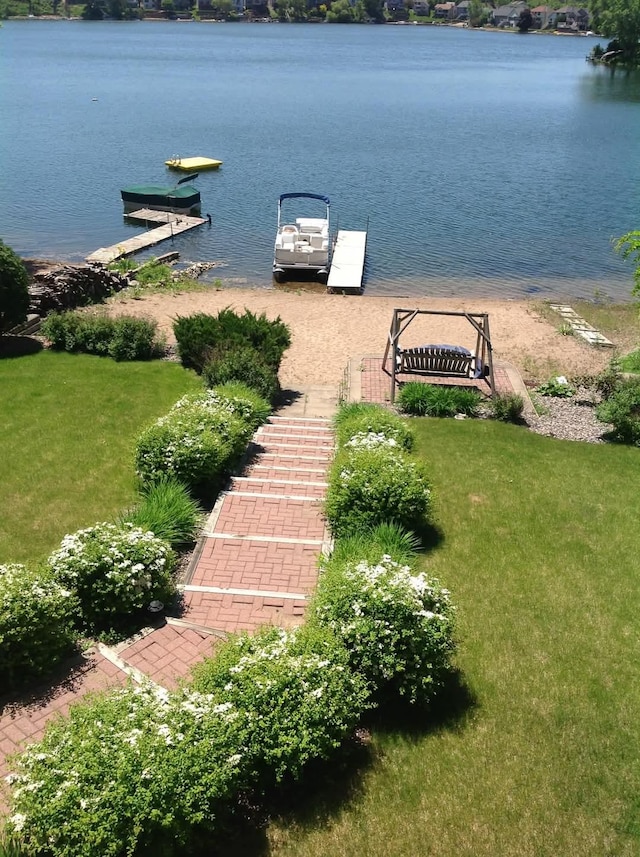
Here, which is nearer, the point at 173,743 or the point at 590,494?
the point at 173,743

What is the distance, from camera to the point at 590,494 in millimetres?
11836

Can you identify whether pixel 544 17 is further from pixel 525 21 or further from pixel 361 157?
pixel 361 157

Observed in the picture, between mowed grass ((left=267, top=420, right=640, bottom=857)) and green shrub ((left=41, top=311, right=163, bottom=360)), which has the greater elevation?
mowed grass ((left=267, top=420, right=640, bottom=857))

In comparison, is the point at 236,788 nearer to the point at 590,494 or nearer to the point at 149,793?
the point at 149,793

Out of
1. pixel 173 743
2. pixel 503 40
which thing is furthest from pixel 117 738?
pixel 503 40

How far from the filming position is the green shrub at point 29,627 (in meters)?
6.85

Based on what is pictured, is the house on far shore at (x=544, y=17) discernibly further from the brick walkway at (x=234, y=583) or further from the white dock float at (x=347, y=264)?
the brick walkway at (x=234, y=583)

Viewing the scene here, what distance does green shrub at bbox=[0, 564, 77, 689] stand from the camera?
685cm

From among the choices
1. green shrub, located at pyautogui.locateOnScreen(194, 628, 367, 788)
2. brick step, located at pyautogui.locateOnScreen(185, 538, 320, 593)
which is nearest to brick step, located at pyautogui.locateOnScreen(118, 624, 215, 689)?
green shrub, located at pyautogui.locateOnScreen(194, 628, 367, 788)

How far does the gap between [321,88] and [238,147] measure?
4183cm

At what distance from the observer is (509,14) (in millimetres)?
195125

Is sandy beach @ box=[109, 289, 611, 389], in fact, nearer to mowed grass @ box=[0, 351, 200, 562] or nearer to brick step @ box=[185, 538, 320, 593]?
mowed grass @ box=[0, 351, 200, 562]

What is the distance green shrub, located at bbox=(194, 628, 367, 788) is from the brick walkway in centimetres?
64

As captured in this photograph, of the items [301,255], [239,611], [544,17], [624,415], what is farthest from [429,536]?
[544,17]
